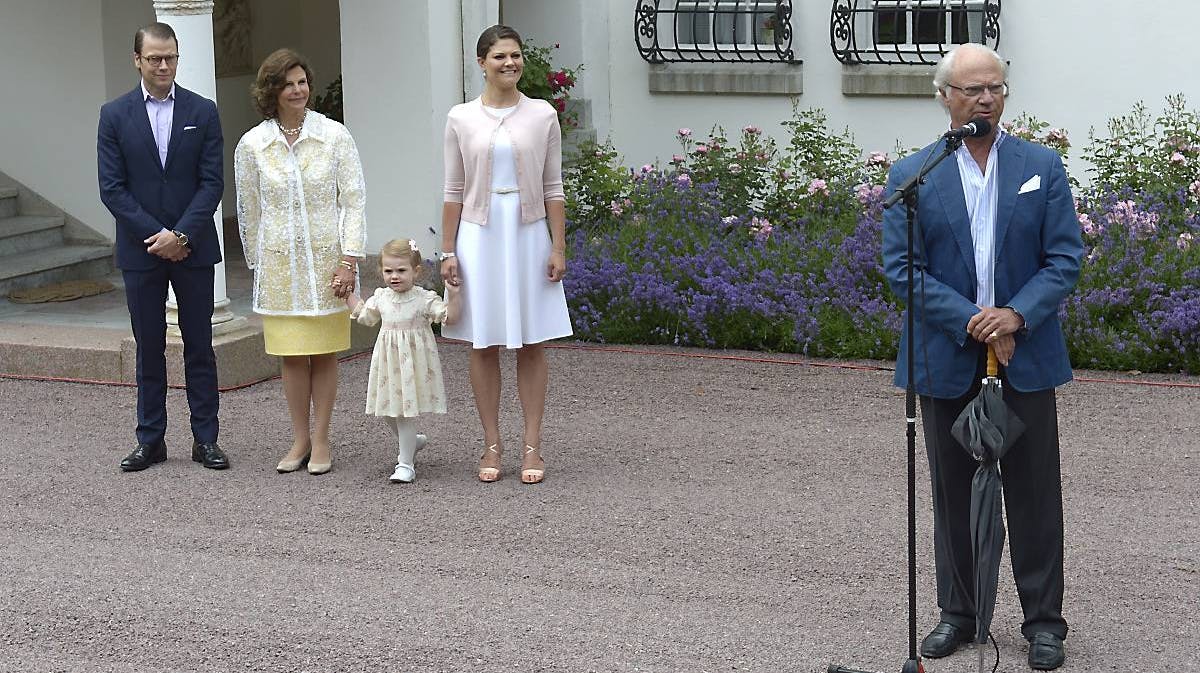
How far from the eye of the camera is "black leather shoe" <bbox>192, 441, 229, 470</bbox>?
7.88 metres

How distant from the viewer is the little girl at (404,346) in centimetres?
744

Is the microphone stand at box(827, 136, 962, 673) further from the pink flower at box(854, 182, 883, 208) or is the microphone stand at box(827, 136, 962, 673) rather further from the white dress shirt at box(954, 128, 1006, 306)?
the pink flower at box(854, 182, 883, 208)

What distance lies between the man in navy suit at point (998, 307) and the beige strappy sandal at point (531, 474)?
99.8 inches

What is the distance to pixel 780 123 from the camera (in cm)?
1310

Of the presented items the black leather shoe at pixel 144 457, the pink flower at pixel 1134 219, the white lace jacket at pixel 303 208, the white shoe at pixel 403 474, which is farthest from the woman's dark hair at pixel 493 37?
the pink flower at pixel 1134 219

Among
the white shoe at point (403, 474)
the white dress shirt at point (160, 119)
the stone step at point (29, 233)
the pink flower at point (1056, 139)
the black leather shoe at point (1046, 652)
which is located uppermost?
the white dress shirt at point (160, 119)

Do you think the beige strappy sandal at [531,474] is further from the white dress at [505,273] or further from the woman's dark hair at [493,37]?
the woman's dark hair at [493,37]

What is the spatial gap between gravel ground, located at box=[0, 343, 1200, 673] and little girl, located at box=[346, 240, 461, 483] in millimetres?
346

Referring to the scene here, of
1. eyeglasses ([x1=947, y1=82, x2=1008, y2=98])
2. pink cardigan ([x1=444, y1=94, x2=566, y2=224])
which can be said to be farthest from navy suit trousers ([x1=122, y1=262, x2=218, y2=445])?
eyeglasses ([x1=947, y1=82, x2=1008, y2=98])

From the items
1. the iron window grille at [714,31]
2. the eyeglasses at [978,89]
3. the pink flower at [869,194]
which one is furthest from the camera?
the iron window grille at [714,31]

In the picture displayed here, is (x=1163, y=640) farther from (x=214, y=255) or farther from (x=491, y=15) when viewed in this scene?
(x=491, y=15)

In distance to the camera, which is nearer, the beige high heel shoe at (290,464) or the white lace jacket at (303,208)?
the white lace jacket at (303,208)


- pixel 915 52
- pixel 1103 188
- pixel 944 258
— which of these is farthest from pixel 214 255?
pixel 915 52

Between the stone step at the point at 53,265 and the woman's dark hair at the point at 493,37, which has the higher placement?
the woman's dark hair at the point at 493,37
